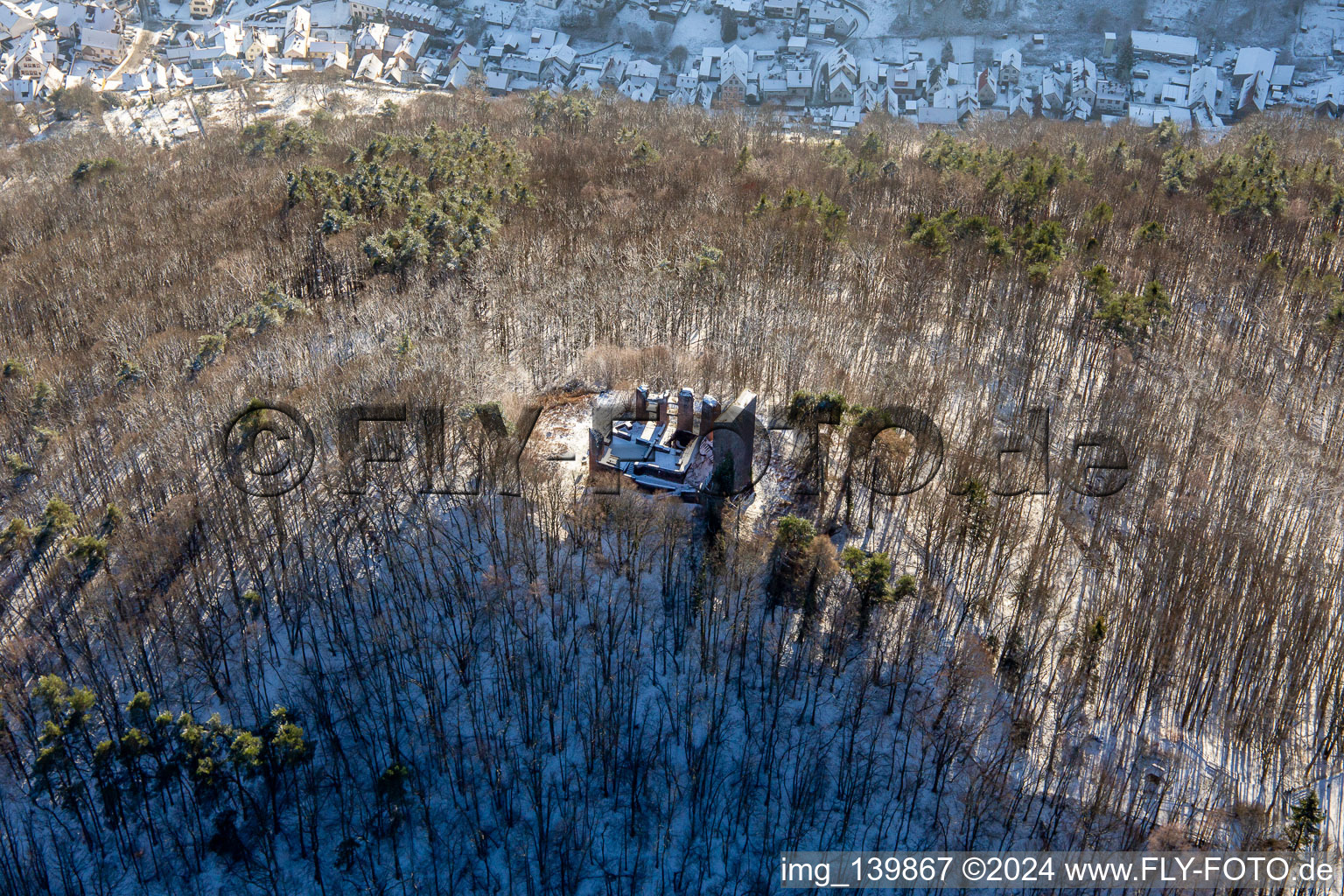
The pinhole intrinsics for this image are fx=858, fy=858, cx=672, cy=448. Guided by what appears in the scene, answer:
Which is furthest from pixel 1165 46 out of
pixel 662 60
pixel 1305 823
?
pixel 1305 823

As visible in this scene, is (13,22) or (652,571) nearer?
(652,571)

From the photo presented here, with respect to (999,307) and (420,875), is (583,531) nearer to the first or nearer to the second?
(420,875)

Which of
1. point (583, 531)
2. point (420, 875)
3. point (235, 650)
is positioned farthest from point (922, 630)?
point (235, 650)
